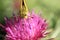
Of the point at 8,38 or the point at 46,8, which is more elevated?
the point at 46,8

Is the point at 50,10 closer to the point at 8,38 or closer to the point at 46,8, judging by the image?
the point at 46,8

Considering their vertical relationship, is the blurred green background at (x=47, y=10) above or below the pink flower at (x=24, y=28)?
above

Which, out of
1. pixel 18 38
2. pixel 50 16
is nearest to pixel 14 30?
pixel 18 38

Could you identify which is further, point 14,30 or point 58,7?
point 58,7
